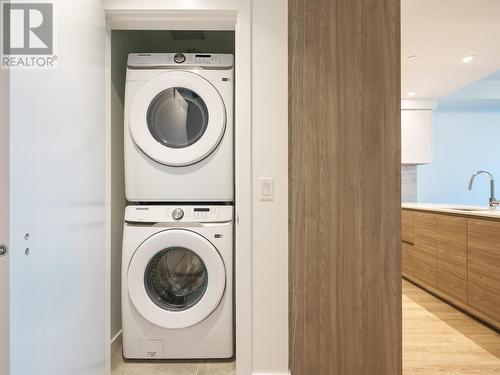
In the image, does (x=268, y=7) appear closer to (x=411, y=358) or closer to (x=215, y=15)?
(x=215, y=15)

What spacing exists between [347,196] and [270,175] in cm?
39

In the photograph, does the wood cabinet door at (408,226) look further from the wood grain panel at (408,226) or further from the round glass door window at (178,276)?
the round glass door window at (178,276)

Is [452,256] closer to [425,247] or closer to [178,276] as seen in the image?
[425,247]

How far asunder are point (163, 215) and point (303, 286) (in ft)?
2.85

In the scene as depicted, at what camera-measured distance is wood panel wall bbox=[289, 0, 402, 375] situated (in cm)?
151

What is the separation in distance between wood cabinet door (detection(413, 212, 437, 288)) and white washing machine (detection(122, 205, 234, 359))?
206 cm

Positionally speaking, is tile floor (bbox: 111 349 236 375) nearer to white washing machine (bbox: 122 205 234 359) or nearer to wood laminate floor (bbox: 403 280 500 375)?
white washing machine (bbox: 122 205 234 359)

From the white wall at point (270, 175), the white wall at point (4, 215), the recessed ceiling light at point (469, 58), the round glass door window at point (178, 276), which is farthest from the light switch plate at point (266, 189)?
the recessed ceiling light at point (469, 58)

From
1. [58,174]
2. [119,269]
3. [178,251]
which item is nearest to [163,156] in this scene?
[178,251]

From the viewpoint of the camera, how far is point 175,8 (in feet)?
5.07

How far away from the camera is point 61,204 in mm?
1158

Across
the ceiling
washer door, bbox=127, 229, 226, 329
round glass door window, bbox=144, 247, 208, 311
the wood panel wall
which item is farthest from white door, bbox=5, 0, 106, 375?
Answer: the ceiling

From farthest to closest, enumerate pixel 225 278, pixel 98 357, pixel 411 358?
pixel 411 358 < pixel 225 278 < pixel 98 357

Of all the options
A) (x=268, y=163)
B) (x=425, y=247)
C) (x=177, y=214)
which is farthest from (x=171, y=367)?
(x=425, y=247)
